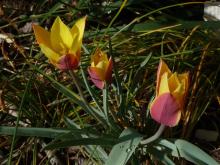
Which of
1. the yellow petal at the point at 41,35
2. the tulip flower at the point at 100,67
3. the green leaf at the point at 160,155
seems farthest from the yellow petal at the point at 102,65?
the green leaf at the point at 160,155

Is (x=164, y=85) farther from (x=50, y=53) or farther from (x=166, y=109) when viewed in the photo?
(x=50, y=53)

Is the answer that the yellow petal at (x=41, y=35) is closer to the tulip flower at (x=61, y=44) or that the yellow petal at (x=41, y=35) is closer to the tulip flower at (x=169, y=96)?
the tulip flower at (x=61, y=44)

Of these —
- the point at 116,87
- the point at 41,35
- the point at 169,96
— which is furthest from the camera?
the point at 116,87

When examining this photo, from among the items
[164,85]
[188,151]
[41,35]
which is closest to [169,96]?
[164,85]

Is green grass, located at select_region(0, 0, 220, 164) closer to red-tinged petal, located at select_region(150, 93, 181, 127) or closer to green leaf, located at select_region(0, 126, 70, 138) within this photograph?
green leaf, located at select_region(0, 126, 70, 138)

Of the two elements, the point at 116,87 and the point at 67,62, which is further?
the point at 116,87

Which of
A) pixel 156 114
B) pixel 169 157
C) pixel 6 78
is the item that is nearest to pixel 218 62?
pixel 169 157

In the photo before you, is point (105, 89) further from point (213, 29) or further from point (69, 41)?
point (213, 29)
